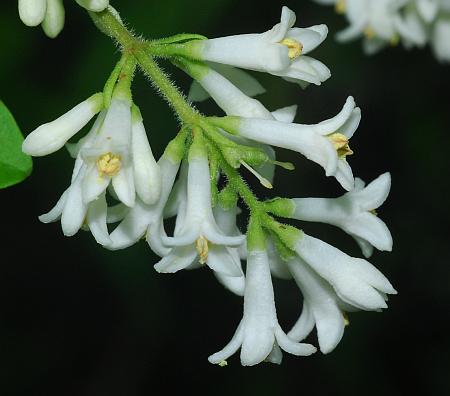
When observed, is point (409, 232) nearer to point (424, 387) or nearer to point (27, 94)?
point (424, 387)

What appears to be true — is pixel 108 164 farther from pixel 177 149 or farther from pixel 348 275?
pixel 348 275

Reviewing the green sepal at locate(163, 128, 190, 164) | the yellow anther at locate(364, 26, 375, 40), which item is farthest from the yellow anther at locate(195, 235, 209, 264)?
the yellow anther at locate(364, 26, 375, 40)

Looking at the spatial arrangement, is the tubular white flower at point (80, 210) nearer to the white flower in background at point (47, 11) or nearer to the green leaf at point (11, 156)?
the green leaf at point (11, 156)

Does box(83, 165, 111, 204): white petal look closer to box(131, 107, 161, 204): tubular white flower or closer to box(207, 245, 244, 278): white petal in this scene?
box(131, 107, 161, 204): tubular white flower

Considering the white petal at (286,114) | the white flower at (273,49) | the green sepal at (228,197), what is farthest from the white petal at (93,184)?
the white petal at (286,114)

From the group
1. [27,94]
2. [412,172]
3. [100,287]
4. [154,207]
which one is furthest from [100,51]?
[154,207]

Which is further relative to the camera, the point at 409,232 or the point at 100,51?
the point at 409,232
